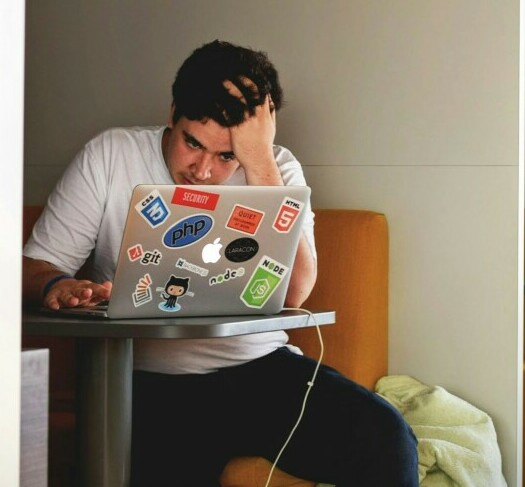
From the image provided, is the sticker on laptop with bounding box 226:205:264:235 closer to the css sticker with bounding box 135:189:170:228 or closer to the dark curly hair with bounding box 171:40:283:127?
the css sticker with bounding box 135:189:170:228

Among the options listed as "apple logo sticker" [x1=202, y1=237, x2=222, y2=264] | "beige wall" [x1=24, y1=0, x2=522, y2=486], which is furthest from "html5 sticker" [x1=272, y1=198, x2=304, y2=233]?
"beige wall" [x1=24, y1=0, x2=522, y2=486]

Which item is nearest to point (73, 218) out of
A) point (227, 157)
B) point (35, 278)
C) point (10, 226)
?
point (35, 278)

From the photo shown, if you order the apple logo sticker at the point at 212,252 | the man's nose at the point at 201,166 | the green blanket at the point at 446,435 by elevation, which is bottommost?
the green blanket at the point at 446,435

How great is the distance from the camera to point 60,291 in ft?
5.61

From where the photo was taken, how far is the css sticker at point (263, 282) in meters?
1.70

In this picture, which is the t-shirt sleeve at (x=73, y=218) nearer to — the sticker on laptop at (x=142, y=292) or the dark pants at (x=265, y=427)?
the dark pants at (x=265, y=427)

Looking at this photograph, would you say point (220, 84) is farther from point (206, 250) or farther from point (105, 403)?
point (105, 403)

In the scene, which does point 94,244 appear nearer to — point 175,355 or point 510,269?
point 175,355

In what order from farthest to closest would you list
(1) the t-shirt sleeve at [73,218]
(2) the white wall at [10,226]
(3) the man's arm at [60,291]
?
(1) the t-shirt sleeve at [73,218], (3) the man's arm at [60,291], (2) the white wall at [10,226]

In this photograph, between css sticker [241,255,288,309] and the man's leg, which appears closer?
css sticker [241,255,288,309]

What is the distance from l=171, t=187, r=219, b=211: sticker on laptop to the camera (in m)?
1.58

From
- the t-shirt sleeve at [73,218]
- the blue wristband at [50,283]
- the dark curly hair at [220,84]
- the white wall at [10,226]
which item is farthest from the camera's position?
the dark curly hair at [220,84]

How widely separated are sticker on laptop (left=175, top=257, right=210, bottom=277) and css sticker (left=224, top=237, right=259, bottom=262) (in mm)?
47

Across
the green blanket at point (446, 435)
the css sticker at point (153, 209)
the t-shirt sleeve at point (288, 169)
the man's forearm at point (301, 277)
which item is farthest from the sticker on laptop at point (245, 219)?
the green blanket at point (446, 435)
